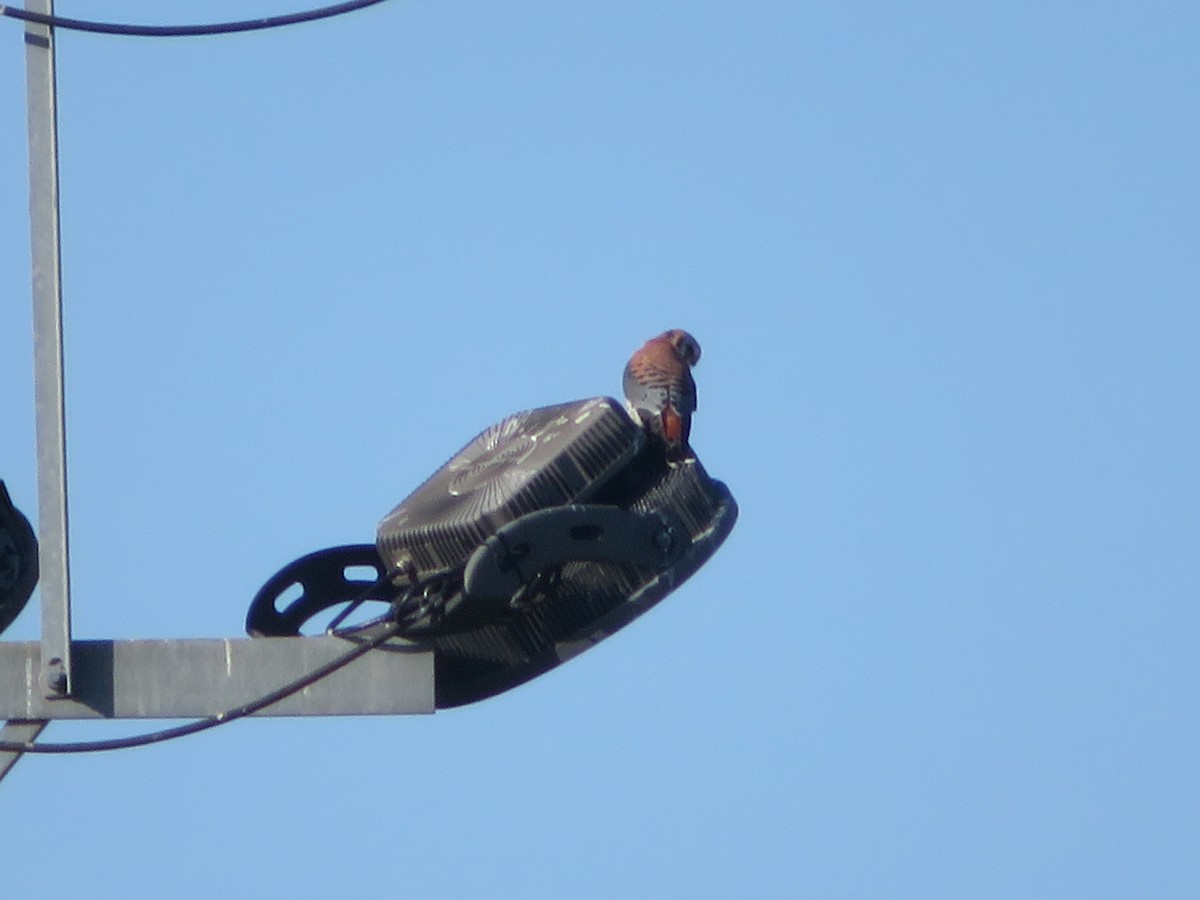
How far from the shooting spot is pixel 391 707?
413 cm

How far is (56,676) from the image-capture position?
13.1 ft

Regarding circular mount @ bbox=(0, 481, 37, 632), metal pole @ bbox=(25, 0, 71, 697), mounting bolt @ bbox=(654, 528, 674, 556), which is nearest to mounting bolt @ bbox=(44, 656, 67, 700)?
metal pole @ bbox=(25, 0, 71, 697)

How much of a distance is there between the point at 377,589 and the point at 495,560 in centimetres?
51

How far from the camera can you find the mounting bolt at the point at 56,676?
4.00m

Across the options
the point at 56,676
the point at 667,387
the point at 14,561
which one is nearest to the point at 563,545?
the point at 667,387

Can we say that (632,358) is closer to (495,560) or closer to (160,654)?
(495,560)

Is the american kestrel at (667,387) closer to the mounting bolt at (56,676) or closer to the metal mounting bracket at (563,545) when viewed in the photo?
the metal mounting bracket at (563,545)

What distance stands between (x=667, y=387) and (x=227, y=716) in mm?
1138

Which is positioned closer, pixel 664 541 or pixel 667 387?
pixel 664 541

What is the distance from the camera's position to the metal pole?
3930 millimetres

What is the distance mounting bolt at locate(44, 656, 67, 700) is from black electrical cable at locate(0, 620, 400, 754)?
0.11 meters

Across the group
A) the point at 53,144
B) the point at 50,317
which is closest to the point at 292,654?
the point at 50,317

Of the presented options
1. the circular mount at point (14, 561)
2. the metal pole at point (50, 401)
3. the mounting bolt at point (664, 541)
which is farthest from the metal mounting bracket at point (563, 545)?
the circular mount at point (14, 561)

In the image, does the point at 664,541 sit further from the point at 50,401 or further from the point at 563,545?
the point at 50,401
